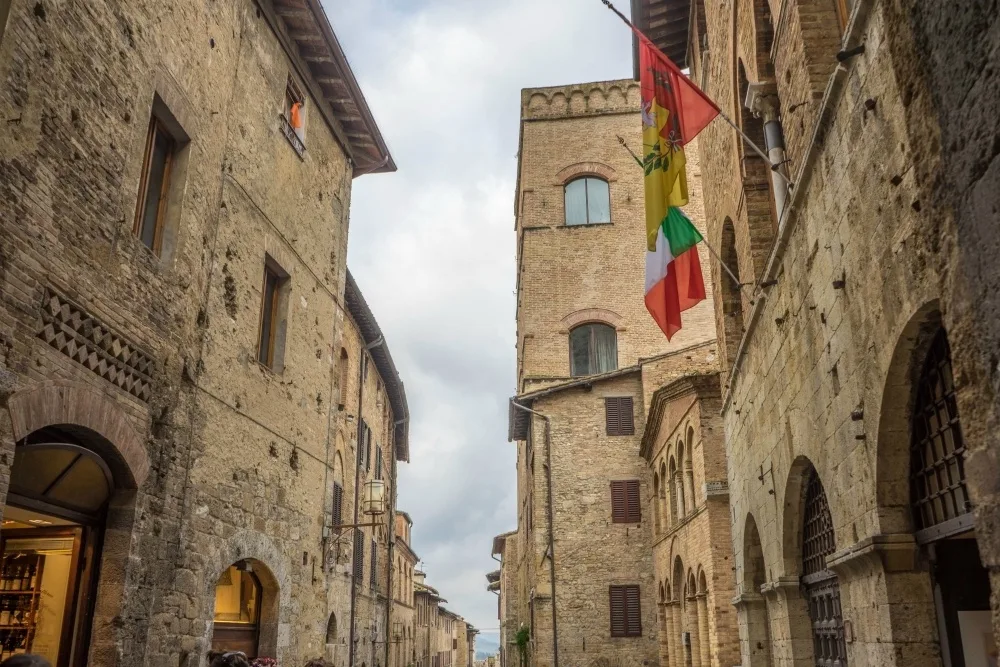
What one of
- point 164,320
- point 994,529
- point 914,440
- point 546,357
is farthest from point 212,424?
point 546,357

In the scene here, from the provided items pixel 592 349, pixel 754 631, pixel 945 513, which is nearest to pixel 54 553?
pixel 945 513

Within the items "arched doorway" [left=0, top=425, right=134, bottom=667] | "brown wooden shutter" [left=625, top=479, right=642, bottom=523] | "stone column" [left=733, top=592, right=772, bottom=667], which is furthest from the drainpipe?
"brown wooden shutter" [left=625, top=479, right=642, bottom=523]

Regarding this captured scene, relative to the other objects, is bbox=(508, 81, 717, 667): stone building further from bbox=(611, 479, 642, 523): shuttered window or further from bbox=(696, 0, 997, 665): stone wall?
bbox=(696, 0, 997, 665): stone wall

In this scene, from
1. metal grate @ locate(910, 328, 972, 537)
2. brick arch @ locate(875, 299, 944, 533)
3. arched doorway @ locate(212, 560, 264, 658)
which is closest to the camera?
metal grate @ locate(910, 328, 972, 537)

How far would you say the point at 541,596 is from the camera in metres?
23.0

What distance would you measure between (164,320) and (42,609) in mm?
2648

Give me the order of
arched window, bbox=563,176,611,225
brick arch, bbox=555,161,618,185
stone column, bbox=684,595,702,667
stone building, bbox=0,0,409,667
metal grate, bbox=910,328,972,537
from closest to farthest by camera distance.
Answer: metal grate, bbox=910,328,972,537
stone building, bbox=0,0,409,667
stone column, bbox=684,595,702,667
arched window, bbox=563,176,611,225
brick arch, bbox=555,161,618,185

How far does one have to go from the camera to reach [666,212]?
28.5 feet

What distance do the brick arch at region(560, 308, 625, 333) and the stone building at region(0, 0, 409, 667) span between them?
15.9 metres

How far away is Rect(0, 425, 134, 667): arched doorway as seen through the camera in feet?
20.5

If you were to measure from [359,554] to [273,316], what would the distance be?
33.6 feet

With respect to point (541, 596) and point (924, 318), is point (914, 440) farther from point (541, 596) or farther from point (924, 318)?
point (541, 596)

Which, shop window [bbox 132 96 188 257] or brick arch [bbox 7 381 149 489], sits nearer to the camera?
brick arch [bbox 7 381 149 489]

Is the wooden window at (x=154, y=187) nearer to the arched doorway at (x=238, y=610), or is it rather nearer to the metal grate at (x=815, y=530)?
the arched doorway at (x=238, y=610)
